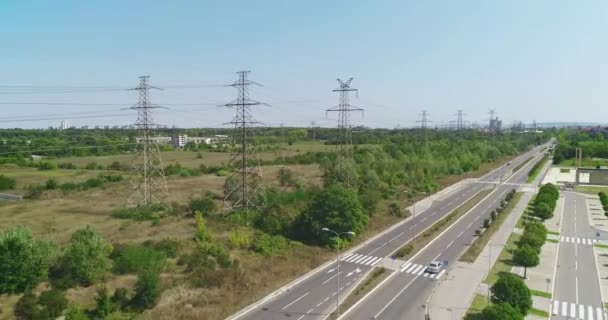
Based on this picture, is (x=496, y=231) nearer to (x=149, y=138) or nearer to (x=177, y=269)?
(x=177, y=269)

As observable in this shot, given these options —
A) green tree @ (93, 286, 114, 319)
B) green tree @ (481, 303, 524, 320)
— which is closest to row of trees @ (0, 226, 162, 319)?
green tree @ (93, 286, 114, 319)

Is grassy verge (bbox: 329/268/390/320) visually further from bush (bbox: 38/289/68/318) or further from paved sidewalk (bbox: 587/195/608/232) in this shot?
paved sidewalk (bbox: 587/195/608/232)

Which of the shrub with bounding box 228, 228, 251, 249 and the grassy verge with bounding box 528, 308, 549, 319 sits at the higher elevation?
the shrub with bounding box 228, 228, 251, 249

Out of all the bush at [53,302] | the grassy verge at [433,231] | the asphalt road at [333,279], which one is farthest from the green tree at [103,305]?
the grassy verge at [433,231]

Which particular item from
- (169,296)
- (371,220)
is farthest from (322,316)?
(371,220)

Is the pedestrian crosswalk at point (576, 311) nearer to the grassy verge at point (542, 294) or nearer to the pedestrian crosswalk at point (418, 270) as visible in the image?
the grassy verge at point (542, 294)

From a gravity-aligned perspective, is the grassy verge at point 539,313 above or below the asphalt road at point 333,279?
below
